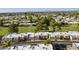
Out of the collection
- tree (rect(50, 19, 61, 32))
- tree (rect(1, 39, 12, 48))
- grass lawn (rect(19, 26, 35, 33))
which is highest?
tree (rect(50, 19, 61, 32))

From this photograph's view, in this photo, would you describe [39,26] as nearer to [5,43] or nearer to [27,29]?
[27,29]

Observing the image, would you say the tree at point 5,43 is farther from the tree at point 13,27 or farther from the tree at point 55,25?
the tree at point 55,25

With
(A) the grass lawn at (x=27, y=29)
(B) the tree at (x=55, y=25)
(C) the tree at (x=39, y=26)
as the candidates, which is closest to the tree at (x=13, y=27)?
(A) the grass lawn at (x=27, y=29)

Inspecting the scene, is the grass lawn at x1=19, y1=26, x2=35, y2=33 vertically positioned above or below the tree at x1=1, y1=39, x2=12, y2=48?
above

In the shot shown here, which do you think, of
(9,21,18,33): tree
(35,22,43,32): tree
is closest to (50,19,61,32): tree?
(35,22,43,32): tree

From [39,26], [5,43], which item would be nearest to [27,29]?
[39,26]

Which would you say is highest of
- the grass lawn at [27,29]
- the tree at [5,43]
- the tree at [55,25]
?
the tree at [55,25]

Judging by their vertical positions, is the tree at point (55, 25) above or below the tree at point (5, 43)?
above

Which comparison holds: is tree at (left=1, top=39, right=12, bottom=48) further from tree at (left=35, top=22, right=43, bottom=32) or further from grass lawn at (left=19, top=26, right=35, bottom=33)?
tree at (left=35, top=22, right=43, bottom=32)
